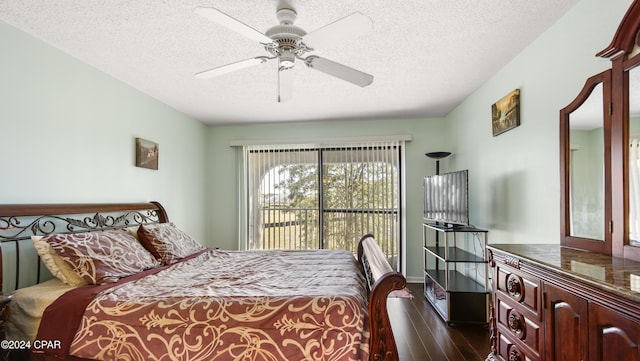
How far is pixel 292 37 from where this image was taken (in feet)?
6.11

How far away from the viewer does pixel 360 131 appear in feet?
16.0

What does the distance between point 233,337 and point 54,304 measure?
107 centimetres

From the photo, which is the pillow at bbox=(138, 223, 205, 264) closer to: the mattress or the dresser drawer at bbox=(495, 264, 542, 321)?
the mattress

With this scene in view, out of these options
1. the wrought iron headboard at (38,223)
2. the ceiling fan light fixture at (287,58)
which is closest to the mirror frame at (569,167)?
the ceiling fan light fixture at (287,58)

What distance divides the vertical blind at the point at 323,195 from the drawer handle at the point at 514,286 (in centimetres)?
300

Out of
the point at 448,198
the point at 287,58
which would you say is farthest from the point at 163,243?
the point at 448,198

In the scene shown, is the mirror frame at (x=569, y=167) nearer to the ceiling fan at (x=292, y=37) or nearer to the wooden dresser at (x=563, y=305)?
the wooden dresser at (x=563, y=305)

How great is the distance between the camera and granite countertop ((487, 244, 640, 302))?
3.55ft

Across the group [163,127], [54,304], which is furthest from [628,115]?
[163,127]

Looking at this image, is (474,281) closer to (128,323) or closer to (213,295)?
(213,295)

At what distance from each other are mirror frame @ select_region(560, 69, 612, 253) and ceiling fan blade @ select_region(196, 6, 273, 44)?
6.01 feet

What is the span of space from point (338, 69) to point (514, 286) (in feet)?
5.41

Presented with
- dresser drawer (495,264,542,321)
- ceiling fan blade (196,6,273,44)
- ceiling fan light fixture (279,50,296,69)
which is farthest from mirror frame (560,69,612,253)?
ceiling fan blade (196,6,273,44)

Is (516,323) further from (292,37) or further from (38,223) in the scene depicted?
(38,223)
